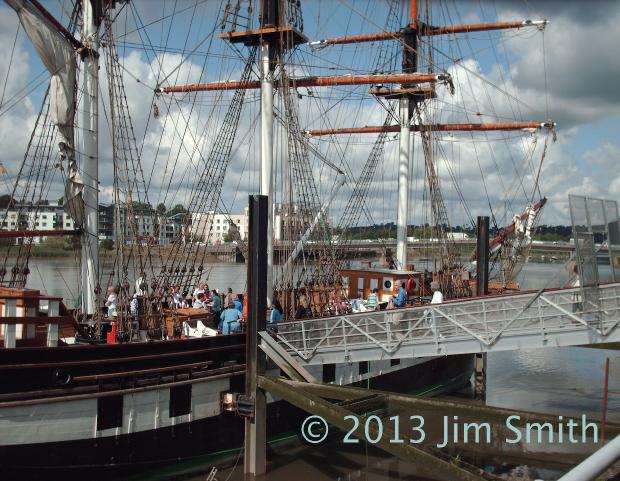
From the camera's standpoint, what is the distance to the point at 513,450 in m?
14.9

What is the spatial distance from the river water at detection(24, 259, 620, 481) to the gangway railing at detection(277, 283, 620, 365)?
0.61 metres

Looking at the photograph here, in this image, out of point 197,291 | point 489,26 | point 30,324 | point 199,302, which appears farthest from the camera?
point 489,26

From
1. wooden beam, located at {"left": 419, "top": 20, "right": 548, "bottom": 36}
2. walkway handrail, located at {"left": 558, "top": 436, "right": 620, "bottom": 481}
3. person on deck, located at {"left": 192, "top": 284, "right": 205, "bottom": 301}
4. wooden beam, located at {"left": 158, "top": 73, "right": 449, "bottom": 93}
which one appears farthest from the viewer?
wooden beam, located at {"left": 419, "top": 20, "right": 548, "bottom": 36}

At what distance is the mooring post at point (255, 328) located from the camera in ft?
40.5

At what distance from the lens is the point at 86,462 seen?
1130cm

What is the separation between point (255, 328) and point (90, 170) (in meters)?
6.19

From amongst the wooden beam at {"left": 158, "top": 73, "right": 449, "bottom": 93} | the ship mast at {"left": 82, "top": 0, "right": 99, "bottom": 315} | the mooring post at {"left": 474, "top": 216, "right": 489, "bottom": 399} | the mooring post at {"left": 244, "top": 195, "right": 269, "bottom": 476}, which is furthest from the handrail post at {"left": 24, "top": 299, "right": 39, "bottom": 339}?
the mooring post at {"left": 474, "top": 216, "right": 489, "bottom": 399}

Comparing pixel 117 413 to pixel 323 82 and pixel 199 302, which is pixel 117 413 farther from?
pixel 323 82

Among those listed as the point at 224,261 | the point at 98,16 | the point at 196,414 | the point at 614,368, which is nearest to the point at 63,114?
the point at 98,16

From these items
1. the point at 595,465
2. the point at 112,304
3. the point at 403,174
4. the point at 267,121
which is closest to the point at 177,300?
the point at 112,304

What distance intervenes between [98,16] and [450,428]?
13.5m

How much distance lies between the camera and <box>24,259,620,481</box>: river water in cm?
1312

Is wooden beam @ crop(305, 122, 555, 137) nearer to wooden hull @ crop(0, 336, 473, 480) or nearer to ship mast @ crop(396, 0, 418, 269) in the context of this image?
ship mast @ crop(396, 0, 418, 269)

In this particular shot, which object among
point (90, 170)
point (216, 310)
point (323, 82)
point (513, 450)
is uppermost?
point (323, 82)
